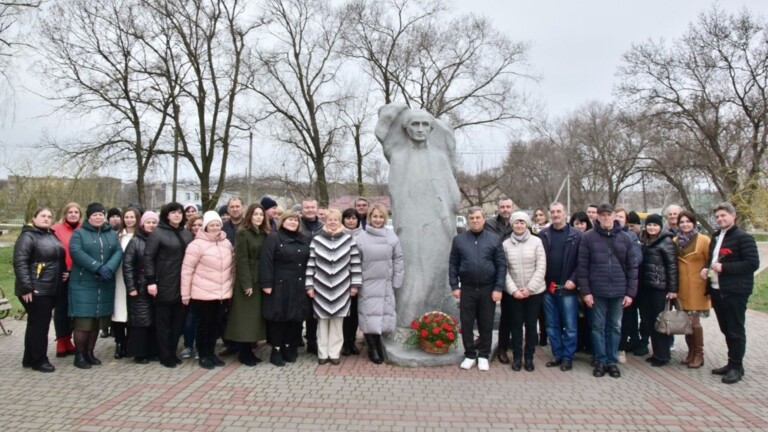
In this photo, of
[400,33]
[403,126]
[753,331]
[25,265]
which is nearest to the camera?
[25,265]

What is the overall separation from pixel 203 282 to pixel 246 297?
498mm

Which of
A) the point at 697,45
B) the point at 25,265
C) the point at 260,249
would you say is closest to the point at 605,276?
the point at 260,249

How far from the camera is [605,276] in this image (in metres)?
5.66

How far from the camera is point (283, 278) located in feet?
19.8

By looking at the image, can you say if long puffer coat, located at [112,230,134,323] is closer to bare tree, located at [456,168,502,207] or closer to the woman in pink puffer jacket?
the woman in pink puffer jacket

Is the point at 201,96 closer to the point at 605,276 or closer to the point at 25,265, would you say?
the point at 25,265

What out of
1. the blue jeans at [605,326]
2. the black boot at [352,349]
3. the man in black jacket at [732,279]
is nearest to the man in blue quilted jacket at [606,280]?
the blue jeans at [605,326]

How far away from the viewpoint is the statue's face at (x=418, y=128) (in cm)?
684

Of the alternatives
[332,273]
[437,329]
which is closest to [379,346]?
[437,329]

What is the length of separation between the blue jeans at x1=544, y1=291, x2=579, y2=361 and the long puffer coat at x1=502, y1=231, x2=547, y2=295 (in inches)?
12.6

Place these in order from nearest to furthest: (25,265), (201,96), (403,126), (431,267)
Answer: (25,265), (431,267), (403,126), (201,96)

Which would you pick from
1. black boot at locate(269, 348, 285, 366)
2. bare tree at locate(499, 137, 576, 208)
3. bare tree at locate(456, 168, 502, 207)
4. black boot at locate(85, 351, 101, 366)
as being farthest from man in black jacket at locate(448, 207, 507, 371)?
bare tree at locate(499, 137, 576, 208)

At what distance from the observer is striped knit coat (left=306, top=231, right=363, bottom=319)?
5.98 metres

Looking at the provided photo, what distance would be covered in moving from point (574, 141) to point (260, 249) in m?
40.4
